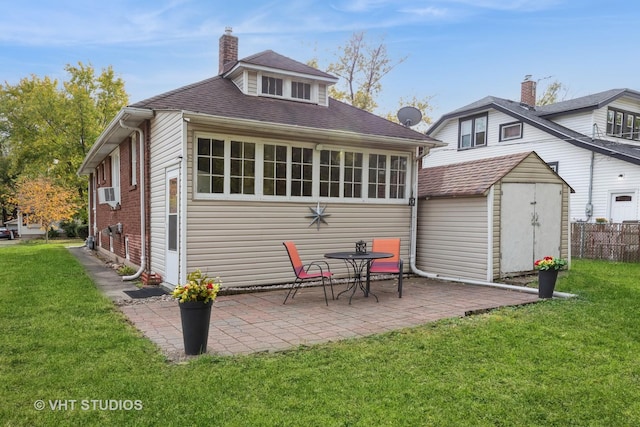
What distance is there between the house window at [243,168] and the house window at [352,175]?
203 cm

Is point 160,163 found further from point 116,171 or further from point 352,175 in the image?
point 116,171

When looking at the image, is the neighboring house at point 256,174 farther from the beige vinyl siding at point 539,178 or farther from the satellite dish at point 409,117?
the beige vinyl siding at point 539,178

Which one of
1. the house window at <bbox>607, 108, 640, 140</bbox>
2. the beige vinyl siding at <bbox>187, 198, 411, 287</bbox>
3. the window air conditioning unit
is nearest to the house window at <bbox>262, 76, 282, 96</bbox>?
the beige vinyl siding at <bbox>187, 198, 411, 287</bbox>

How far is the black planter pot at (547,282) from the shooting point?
22.5 ft

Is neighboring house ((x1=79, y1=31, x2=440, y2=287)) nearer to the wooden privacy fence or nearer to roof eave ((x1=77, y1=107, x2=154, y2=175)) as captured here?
roof eave ((x1=77, y1=107, x2=154, y2=175))

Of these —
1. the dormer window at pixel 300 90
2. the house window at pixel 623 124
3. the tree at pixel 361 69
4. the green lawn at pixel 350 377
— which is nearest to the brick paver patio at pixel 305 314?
the green lawn at pixel 350 377

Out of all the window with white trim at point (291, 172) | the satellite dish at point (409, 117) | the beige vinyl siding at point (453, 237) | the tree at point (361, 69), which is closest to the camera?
the window with white trim at point (291, 172)

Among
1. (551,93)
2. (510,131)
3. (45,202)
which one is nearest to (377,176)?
(510,131)

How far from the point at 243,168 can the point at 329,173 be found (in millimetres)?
1822

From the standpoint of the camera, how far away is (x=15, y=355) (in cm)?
403

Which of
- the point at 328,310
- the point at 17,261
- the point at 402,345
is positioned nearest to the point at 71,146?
the point at 17,261

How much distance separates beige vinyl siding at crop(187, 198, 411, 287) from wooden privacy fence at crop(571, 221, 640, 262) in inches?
304

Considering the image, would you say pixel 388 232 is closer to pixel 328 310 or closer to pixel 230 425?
pixel 328 310

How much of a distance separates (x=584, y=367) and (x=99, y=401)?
397 centimetres
